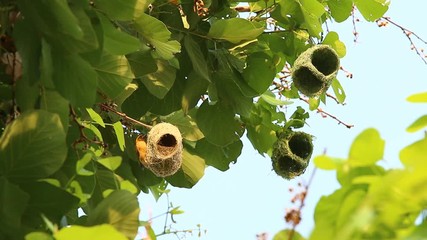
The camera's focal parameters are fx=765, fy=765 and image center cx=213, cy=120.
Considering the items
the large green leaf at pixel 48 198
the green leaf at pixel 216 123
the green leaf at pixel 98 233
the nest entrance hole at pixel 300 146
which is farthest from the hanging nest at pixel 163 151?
the green leaf at pixel 98 233

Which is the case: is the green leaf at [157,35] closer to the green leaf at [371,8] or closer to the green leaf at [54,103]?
the green leaf at [54,103]

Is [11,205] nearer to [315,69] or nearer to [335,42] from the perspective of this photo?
[315,69]

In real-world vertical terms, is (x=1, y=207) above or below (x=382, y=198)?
below

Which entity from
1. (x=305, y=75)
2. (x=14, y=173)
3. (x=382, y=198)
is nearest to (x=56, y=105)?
(x=14, y=173)

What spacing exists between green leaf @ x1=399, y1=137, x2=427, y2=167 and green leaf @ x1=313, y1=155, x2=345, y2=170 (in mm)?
50

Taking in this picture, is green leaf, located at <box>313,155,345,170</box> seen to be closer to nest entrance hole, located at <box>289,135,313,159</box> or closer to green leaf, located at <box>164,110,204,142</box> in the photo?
green leaf, located at <box>164,110,204,142</box>

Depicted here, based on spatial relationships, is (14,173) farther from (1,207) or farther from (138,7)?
(138,7)

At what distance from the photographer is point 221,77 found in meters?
1.67

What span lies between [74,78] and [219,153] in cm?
90

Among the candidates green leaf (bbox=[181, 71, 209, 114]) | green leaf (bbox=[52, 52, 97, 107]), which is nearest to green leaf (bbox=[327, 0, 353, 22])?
green leaf (bbox=[181, 71, 209, 114])

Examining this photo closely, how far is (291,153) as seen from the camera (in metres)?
2.06

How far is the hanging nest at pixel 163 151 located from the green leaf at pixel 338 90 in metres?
0.59

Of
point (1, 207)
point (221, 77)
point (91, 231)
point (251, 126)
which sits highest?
Result: point (91, 231)

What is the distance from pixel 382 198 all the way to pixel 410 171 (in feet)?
0.08
